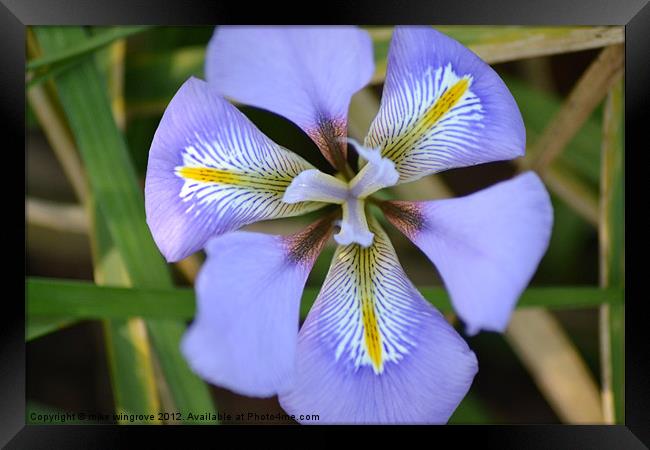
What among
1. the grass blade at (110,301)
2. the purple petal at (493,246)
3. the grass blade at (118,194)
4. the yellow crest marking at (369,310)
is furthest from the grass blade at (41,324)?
the purple petal at (493,246)

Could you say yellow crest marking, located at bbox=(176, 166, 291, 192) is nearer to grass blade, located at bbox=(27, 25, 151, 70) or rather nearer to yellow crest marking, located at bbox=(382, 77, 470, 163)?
yellow crest marking, located at bbox=(382, 77, 470, 163)

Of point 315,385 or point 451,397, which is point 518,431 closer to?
point 451,397

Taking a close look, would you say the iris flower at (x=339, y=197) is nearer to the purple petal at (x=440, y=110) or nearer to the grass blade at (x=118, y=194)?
the purple petal at (x=440, y=110)

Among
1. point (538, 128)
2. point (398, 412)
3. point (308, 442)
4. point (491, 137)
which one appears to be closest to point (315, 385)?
point (398, 412)

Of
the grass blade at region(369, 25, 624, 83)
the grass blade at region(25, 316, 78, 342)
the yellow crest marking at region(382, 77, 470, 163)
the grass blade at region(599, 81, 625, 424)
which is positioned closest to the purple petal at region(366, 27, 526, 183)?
the yellow crest marking at region(382, 77, 470, 163)

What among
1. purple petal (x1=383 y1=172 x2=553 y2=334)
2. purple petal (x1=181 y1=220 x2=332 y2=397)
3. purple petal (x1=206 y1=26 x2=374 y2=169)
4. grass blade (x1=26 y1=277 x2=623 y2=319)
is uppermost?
purple petal (x1=206 y1=26 x2=374 y2=169)

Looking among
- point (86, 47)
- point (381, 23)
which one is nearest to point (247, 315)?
point (381, 23)

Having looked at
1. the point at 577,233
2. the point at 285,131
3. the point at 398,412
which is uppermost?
the point at 285,131
